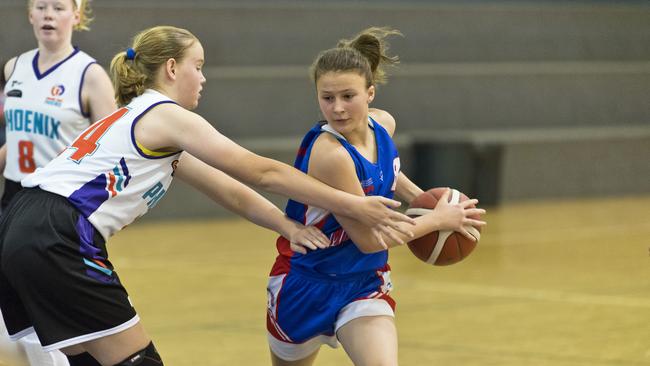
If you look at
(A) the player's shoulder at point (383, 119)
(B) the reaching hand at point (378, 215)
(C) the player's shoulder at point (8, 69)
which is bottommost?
(B) the reaching hand at point (378, 215)

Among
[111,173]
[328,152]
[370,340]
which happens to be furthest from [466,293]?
[111,173]

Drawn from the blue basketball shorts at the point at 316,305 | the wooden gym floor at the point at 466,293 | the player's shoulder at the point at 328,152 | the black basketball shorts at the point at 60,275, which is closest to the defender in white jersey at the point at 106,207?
the black basketball shorts at the point at 60,275

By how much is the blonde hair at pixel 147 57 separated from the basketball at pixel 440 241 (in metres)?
1.01

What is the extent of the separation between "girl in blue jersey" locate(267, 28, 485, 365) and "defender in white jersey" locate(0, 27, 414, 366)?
8.1 inches

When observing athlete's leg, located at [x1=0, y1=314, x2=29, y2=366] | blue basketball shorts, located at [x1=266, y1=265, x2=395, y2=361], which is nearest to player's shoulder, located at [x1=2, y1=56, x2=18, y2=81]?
athlete's leg, located at [x1=0, y1=314, x2=29, y2=366]

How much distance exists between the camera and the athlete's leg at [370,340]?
3670mm

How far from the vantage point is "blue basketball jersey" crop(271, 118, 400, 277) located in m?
3.85

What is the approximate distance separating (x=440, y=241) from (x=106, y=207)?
1.19 m

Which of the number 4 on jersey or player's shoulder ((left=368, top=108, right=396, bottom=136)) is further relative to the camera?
player's shoulder ((left=368, top=108, right=396, bottom=136))

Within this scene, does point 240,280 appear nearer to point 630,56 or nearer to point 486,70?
point 486,70

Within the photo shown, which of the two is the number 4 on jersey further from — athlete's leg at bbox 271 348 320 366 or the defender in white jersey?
athlete's leg at bbox 271 348 320 366

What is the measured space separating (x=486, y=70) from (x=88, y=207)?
11447mm

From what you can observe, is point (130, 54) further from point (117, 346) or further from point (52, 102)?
point (52, 102)

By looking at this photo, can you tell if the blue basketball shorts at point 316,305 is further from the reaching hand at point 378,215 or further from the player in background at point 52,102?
the player in background at point 52,102
